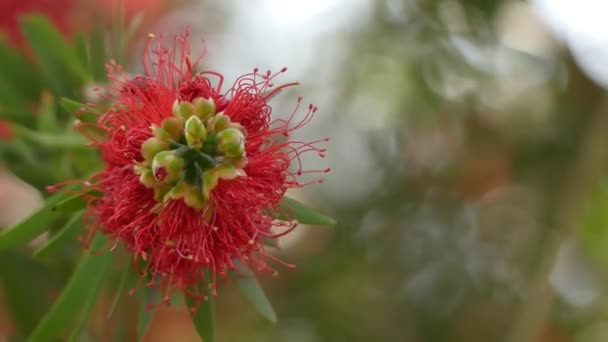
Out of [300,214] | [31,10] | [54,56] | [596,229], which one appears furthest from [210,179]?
[596,229]

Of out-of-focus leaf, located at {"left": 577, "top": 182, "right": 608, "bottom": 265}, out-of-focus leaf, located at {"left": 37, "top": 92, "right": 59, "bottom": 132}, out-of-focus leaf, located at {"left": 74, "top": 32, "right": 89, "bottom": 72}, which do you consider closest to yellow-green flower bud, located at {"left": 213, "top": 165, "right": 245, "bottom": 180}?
out-of-focus leaf, located at {"left": 37, "top": 92, "right": 59, "bottom": 132}

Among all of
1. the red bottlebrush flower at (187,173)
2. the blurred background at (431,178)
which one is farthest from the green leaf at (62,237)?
the blurred background at (431,178)

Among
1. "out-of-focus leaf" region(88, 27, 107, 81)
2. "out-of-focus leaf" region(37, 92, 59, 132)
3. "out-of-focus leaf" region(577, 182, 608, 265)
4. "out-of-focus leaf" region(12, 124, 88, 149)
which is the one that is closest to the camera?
"out-of-focus leaf" region(12, 124, 88, 149)

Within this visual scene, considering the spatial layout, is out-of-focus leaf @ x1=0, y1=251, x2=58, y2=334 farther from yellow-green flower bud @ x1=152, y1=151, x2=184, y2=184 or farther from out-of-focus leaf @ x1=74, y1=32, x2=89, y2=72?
yellow-green flower bud @ x1=152, y1=151, x2=184, y2=184

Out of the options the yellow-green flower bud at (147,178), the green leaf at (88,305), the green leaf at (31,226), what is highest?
the green leaf at (31,226)

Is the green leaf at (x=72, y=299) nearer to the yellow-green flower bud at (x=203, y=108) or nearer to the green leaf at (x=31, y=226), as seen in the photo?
the green leaf at (x=31, y=226)

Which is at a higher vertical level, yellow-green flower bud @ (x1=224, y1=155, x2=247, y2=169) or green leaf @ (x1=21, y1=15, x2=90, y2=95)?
green leaf @ (x1=21, y1=15, x2=90, y2=95)
